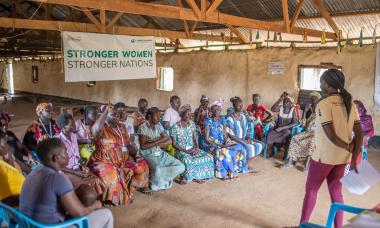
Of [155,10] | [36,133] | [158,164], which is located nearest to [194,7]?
[155,10]

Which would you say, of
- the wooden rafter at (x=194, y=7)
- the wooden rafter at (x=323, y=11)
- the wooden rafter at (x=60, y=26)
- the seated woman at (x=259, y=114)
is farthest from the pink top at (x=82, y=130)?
the wooden rafter at (x=323, y=11)

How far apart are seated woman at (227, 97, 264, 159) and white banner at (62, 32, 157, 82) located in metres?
1.54

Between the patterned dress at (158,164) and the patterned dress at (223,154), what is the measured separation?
2.39 ft

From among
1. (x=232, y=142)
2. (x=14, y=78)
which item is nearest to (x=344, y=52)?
(x=232, y=142)

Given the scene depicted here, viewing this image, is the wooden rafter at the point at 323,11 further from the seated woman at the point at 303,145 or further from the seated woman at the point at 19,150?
the seated woman at the point at 19,150

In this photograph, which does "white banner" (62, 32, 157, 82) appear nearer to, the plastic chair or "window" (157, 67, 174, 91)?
the plastic chair

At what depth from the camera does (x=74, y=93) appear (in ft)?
56.5

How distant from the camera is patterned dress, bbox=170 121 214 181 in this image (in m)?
5.20

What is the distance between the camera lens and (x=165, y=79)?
40.7ft

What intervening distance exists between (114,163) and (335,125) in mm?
2666

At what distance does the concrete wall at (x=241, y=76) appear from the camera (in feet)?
25.0

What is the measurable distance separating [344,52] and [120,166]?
→ 18.8 feet

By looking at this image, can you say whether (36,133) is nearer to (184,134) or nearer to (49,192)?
(184,134)

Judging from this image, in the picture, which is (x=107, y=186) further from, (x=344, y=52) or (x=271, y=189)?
(x=344, y=52)
